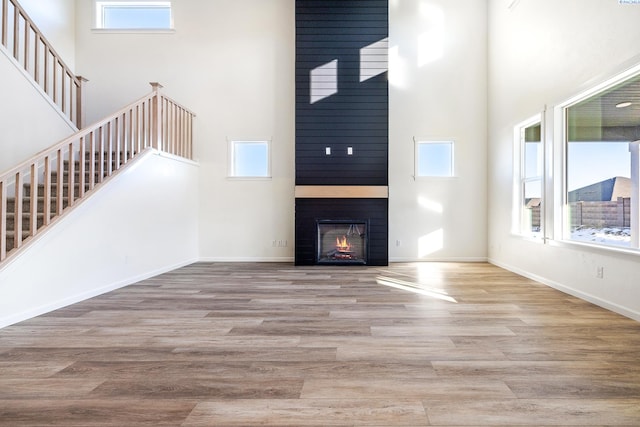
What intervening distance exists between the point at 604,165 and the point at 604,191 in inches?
10.8

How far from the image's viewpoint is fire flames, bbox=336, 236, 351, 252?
6.49 metres

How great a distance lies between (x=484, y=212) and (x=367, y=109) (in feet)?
9.59

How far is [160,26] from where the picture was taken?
707cm

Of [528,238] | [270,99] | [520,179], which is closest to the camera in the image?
[528,238]

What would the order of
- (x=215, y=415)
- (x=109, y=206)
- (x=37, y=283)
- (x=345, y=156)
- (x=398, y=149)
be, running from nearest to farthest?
(x=215, y=415)
(x=37, y=283)
(x=109, y=206)
(x=345, y=156)
(x=398, y=149)

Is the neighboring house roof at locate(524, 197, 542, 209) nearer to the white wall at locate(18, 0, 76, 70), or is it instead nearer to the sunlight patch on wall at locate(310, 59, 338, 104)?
the sunlight patch on wall at locate(310, 59, 338, 104)

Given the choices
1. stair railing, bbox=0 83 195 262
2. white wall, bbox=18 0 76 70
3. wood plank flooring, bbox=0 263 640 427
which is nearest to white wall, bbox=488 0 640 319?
wood plank flooring, bbox=0 263 640 427

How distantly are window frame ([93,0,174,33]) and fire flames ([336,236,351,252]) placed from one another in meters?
5.11

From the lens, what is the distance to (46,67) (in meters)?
5.52

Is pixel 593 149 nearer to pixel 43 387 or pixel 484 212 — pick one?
pixel 484 212

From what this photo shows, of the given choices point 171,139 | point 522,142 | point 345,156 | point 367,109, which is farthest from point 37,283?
point 522,142

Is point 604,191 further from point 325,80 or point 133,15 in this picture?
point 133,15

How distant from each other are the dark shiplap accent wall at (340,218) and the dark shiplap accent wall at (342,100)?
36cm

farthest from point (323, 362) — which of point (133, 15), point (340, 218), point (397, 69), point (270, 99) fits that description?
point (133, 15)
